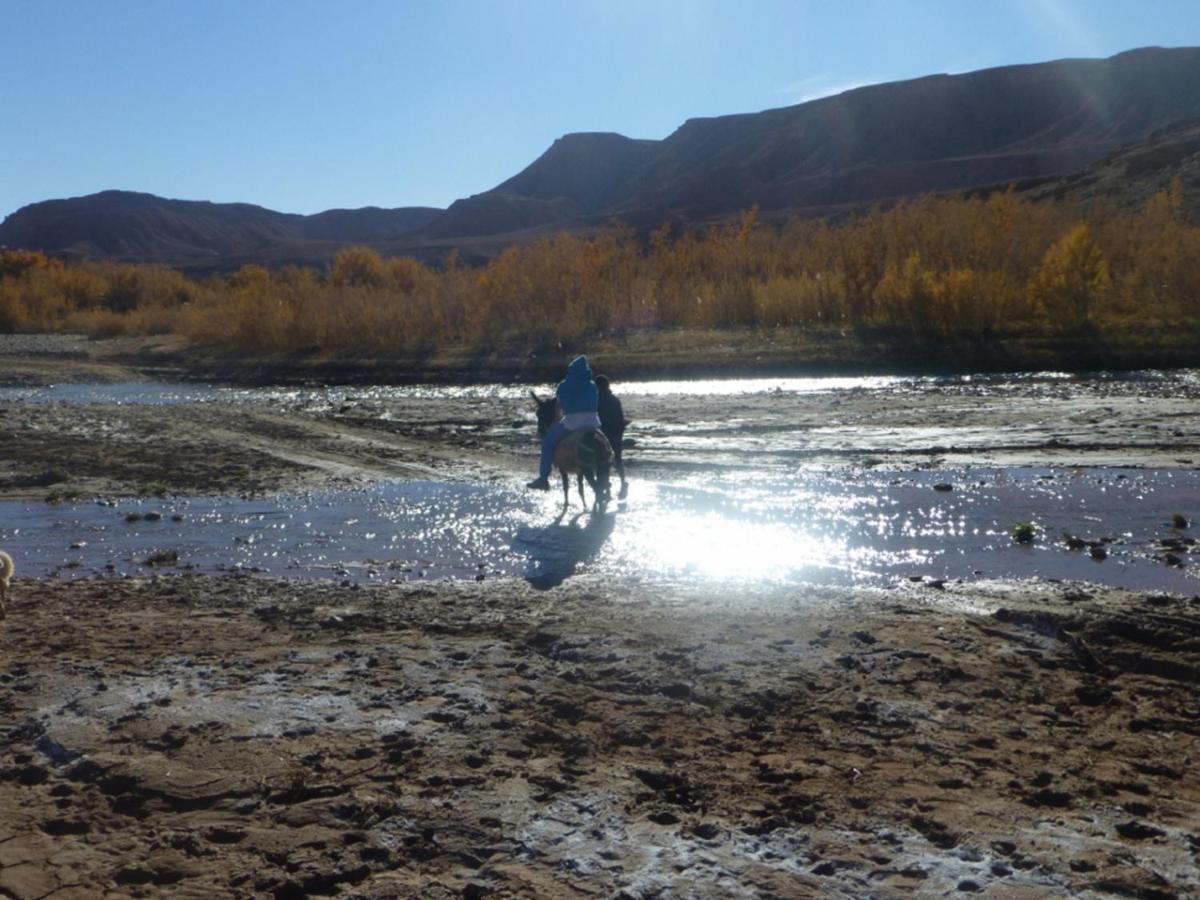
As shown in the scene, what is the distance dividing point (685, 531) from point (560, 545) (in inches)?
49.8

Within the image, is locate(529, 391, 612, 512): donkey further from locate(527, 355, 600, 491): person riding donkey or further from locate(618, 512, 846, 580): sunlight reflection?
locate(618, 512, 846, 580): sunlight reflection

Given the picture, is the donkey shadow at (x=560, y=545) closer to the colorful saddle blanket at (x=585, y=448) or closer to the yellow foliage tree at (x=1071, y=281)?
the colorful saddle blanket at (x=585, y=448)

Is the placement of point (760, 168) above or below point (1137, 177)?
above

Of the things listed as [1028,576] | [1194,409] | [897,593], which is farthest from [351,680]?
[1194,409]

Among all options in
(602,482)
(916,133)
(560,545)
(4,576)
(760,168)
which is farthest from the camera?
(916,133)

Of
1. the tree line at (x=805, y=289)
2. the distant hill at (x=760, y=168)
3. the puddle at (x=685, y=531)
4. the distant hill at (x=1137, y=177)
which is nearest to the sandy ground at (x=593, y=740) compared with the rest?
the puddle at (x=685, y=531)

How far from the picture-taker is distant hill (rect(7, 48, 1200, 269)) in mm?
116375

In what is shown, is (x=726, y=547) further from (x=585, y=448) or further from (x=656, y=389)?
(x=656, y=389)

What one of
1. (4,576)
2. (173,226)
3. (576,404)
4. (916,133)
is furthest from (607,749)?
(173,226)

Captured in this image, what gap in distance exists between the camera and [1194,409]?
20.6 metres

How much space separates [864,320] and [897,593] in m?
25.7

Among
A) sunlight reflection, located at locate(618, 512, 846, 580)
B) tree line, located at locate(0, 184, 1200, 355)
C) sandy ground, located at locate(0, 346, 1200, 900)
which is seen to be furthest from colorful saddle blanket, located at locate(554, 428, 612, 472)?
tree line, located at locate(0, 184, 1200, 355)

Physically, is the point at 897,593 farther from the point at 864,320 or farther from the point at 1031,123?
the point at 1031,123

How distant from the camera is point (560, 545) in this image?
460 inches
